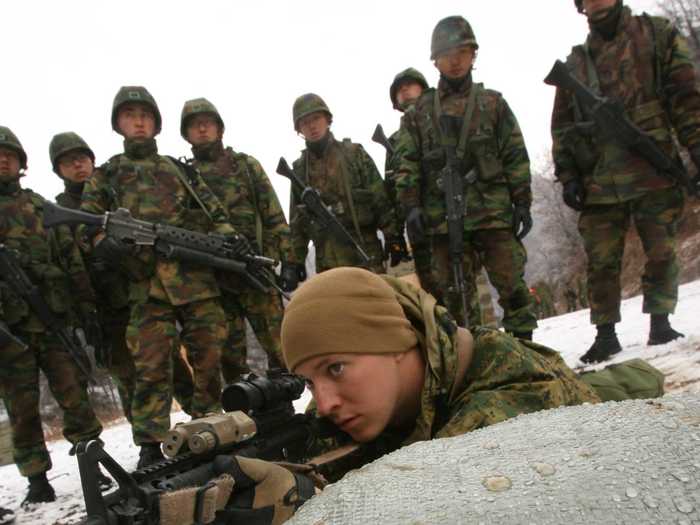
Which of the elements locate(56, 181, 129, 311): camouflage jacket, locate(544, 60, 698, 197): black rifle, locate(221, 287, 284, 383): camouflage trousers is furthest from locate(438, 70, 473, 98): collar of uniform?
locate(56, 181, 129, 311): camouflage jacket

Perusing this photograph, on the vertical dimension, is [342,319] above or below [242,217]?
below

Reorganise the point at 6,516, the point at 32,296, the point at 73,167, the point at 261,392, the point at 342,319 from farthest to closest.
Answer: the point at 73,167 → the point at 32,296 → the point at 6,516 → the point at 261,392 → the point at 342,319

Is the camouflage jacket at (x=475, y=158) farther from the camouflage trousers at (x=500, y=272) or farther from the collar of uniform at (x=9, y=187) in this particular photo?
the collar of uniform at (x=9, y=187)

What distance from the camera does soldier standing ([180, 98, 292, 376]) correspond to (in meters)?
4.82

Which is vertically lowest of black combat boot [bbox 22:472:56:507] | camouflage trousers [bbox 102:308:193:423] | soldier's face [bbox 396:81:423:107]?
black combat boot [bbox 22:472:56:507]

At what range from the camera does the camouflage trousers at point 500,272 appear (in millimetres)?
4043

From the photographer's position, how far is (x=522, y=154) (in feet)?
13.7

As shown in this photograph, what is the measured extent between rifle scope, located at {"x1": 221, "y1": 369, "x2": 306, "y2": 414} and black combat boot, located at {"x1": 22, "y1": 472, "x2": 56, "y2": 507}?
9.75 ft

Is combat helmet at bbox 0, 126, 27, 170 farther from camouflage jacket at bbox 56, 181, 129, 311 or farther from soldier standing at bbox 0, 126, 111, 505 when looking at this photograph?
camouflage jacket at bbox 56, 181, 129, 311

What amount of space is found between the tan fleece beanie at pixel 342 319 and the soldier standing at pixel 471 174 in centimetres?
270

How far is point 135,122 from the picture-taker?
430 cm

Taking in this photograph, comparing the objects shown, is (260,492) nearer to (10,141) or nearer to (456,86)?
(456,86)

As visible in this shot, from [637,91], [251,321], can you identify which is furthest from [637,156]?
[251,321]

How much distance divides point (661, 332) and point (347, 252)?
2.68 metres
